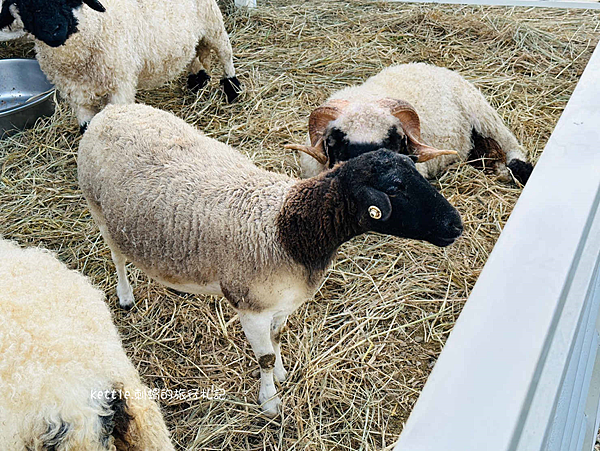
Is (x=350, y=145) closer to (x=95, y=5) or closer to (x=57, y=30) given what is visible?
(x=95, y=5)

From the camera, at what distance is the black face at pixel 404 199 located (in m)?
2.23

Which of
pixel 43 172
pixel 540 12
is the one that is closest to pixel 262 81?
pixel 43 172

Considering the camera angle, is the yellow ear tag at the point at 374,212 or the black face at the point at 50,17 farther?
the black face at the point at 50,17

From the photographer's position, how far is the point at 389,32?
637 centimetres

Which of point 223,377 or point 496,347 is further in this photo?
point 223,377

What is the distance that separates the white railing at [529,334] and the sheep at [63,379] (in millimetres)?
1075

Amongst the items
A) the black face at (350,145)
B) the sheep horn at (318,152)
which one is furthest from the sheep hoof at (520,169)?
the sheep horn at (318,152)

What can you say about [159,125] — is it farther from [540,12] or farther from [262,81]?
[540,12]

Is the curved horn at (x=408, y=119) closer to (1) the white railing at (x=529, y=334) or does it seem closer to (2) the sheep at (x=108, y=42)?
(2) the sheep at (x=108, y=42)

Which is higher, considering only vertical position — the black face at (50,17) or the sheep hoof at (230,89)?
the black face at (50,17)

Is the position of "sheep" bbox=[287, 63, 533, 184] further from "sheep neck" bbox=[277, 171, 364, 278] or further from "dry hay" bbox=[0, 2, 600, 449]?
"sheep neck" bbox=[277, 171, 364, 278]

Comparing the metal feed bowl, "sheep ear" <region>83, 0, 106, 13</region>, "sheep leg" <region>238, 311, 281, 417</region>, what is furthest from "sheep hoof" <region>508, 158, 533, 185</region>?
the metal feed bowl

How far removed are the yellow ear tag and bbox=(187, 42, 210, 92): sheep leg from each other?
12.8ft

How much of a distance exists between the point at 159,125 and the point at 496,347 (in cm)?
244
